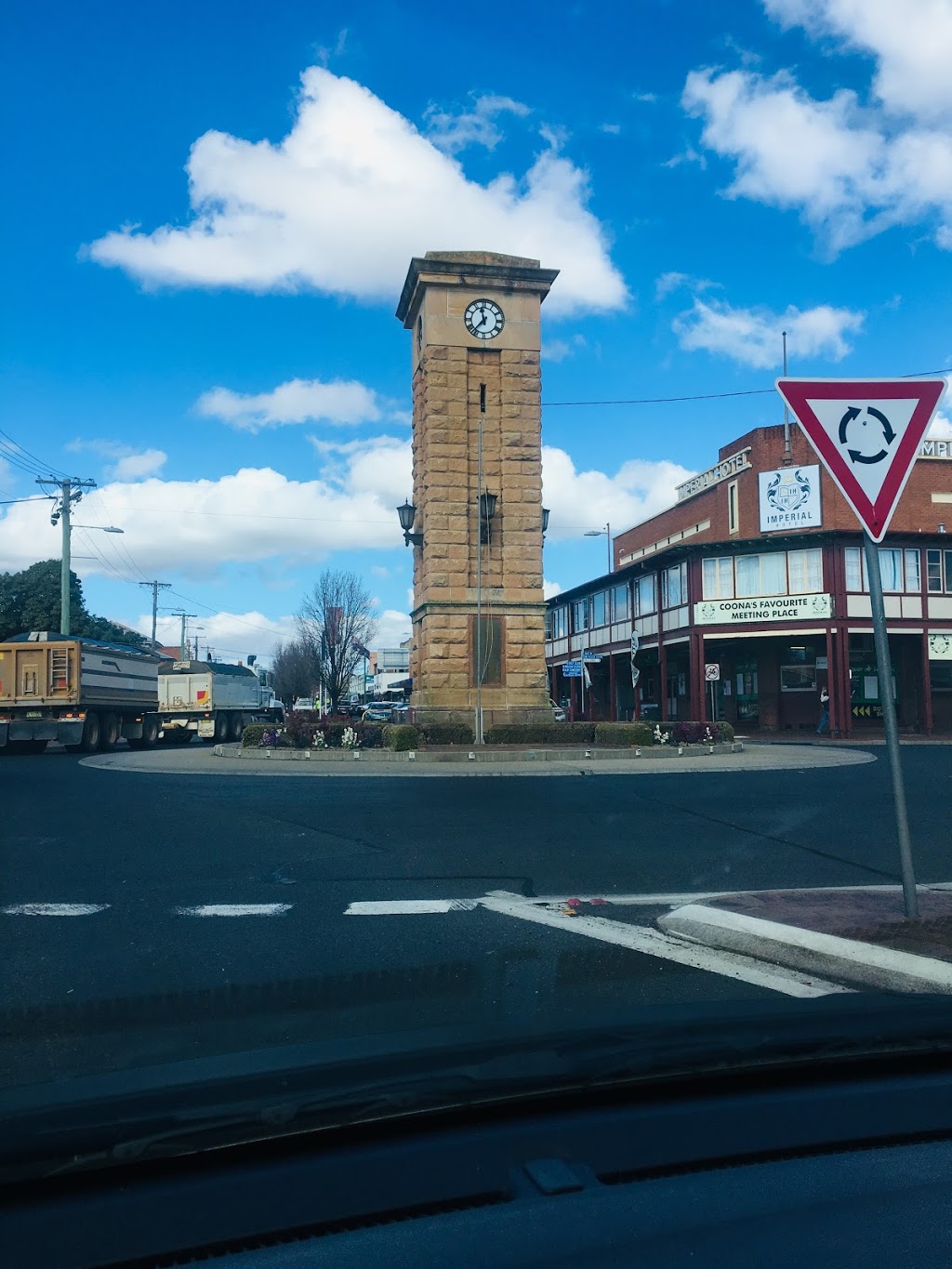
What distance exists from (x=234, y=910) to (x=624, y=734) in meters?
20.7

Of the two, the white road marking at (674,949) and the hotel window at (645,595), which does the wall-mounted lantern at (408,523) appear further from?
the white road marking at (674,949)

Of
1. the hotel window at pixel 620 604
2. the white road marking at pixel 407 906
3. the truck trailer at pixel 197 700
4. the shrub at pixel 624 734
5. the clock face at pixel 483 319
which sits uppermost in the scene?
the clock face at pixel 483 319

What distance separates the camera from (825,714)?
40031 millimetres

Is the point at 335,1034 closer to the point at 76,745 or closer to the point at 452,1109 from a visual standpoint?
the point at 452,1109

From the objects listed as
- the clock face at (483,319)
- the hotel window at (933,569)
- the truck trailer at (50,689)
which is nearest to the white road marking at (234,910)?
the truck trailer at (50,689)

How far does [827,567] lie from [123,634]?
49.2m

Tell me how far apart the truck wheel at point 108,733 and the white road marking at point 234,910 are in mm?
25821

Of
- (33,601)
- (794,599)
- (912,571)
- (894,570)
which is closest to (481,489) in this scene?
(794,599)

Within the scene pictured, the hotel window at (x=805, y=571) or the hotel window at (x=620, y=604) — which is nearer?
the hotel window at (x=805, y=571)

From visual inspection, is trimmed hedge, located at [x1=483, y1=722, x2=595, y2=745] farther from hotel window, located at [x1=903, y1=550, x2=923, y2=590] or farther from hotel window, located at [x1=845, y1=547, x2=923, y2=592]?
hotel window, located at [x1=903, y1=550, x2=923, y2=590]

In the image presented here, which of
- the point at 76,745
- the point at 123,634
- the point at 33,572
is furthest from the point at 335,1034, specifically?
the point at 123,634

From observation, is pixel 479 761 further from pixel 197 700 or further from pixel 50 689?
pixel 197 700

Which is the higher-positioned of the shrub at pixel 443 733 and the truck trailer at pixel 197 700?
the truck trailer at pixel 197 700

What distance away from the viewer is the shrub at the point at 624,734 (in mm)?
27391
